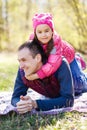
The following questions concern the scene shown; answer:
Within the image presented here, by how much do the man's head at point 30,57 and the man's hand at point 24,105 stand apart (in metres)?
0.31

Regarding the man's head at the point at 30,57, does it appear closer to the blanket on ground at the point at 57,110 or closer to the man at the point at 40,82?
the man at the point at 40,82

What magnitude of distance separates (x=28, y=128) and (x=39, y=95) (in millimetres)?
1371

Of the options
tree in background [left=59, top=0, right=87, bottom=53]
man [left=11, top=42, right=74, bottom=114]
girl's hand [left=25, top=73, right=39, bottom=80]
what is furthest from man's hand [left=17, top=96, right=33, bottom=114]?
tree in background [left=59, top=0, right=87, bottom=53]

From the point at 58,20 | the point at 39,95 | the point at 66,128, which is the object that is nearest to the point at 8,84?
the point at 39,95

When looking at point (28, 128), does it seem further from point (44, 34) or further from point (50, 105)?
point (44, 34)

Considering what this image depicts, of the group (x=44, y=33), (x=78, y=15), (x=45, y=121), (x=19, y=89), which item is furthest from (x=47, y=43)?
(x=78, y=15)

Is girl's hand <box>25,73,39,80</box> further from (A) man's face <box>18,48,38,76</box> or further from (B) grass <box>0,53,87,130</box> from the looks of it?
(B) grass <box>0,53,87,130</box>

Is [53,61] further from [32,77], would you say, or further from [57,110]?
[57,110]

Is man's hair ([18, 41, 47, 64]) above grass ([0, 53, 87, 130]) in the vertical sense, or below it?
Answer: above

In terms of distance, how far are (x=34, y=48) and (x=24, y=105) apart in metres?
0.61

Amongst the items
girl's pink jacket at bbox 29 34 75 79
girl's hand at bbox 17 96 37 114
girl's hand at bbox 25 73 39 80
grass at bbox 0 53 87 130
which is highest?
girl's pink jacket at bbox 29 34 75 79

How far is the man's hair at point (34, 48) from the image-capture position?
4562 millimetres

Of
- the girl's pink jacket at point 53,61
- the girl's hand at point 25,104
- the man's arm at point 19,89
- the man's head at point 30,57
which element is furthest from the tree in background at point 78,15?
the girl's hand at point 25,104

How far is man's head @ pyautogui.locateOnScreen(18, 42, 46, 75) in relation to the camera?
454 cm
